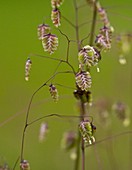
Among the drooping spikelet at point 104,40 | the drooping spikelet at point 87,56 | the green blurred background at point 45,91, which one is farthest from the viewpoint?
the green blurred background at point 45,91

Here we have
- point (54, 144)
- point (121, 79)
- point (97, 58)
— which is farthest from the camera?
point (54, 144)

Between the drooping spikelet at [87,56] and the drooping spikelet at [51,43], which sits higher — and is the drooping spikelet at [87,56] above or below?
below

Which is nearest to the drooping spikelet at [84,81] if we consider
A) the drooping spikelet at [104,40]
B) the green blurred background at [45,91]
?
the drooping spikelet at [104,40]

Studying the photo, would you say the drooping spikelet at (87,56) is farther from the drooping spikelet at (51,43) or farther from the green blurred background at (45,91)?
the green blurred background at (45,91)

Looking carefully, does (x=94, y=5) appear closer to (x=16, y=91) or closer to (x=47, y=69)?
(x=16, y=91)

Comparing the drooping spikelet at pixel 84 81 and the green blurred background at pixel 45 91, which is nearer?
the drooping spikelet at pixel 84 81

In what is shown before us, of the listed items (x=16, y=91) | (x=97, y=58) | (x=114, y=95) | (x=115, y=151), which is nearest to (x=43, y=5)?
(x=16, y=91)

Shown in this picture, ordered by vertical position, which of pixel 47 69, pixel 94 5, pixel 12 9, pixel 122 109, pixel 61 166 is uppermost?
pixel 12 9

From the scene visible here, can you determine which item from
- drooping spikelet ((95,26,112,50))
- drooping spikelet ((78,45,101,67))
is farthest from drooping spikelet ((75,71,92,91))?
drooping spikelet ((95,26,112,50))

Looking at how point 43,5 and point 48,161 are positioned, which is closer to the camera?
point 48,161
